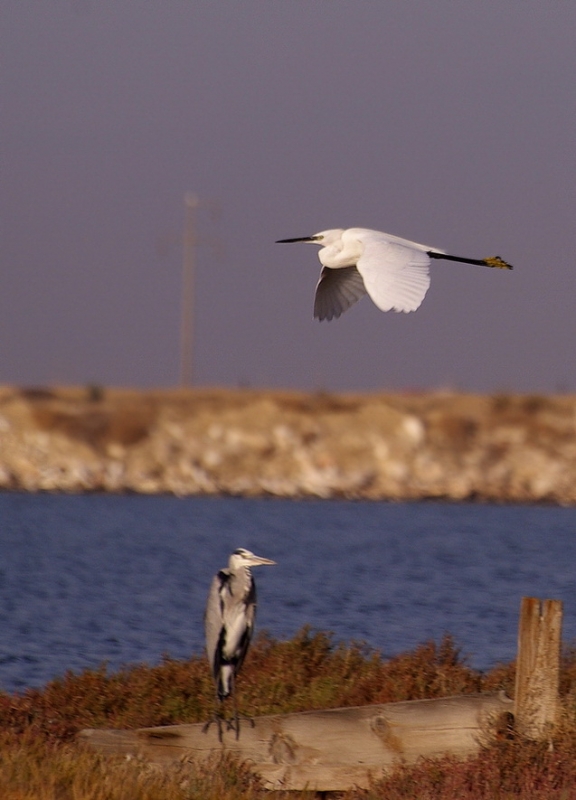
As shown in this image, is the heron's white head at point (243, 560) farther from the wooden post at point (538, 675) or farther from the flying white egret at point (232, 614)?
the wooden post at point (538, 675)

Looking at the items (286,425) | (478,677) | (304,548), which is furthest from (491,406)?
(478,677)

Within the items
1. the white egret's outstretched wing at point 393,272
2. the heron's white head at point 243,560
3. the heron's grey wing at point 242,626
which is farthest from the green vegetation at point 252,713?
the white egret's outstretched wing at point 393,272

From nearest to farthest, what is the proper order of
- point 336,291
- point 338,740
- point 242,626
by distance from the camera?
point 338,740 → point 242,626 → point 336,291

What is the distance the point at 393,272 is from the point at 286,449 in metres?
34.2

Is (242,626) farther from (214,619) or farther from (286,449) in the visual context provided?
(286,449)

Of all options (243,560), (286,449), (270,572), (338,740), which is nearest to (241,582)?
(243,560)

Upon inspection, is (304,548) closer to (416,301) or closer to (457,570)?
(457,570)

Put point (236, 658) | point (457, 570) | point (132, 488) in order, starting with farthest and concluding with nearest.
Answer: point (132, 488), point (457, 570), point (236, 658)

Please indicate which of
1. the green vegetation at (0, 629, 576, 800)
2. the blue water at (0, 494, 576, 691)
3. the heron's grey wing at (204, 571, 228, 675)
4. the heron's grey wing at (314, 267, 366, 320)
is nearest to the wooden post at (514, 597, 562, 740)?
the green vegetation at (0, 629, 576, 800)

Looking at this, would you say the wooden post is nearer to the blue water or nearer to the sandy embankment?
the blue water

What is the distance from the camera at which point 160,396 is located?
45594mm

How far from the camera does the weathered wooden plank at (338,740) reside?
314 inches

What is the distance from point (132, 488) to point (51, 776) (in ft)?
113

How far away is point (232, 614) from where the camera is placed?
8.34 metres
